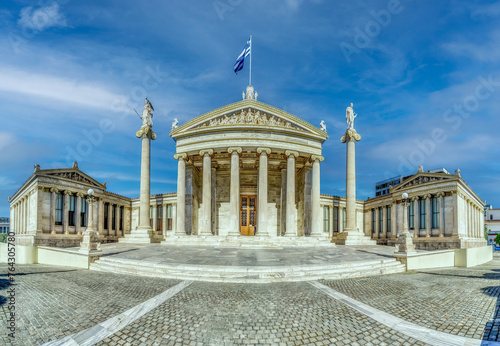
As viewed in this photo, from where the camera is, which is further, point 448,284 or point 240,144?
point 240,144

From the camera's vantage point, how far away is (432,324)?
696 cm

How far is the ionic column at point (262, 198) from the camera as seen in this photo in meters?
26.0

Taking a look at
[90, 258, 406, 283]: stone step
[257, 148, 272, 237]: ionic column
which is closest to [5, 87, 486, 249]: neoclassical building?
[257, 148, 272, 237]: ionic column

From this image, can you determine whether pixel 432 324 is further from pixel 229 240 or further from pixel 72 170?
pixel 72 170

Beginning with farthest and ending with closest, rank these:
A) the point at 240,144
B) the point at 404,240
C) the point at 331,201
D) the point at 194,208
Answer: the point at 331,201 → the point at 194,208 → the point at 240,144 → the point at 404,240

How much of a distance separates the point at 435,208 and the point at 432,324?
104ft

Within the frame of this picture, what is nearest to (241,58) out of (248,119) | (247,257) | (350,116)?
(248,119)

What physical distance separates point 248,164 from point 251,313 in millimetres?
27993

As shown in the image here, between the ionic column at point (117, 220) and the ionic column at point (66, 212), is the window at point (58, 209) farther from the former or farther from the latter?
the ionic column at point (117, 220)

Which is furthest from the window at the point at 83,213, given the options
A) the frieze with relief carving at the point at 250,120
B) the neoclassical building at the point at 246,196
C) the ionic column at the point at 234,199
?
the ionic column at the point at 234,199

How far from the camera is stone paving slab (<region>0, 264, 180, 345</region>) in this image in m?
6.41

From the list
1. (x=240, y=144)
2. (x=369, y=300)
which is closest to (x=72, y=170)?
A: (x=240, y=144)

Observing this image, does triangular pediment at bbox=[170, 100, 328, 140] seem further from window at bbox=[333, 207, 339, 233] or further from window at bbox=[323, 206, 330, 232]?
window at bbox=[333, 207, 339, 233]

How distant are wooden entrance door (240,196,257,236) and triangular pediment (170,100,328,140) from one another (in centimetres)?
1040
